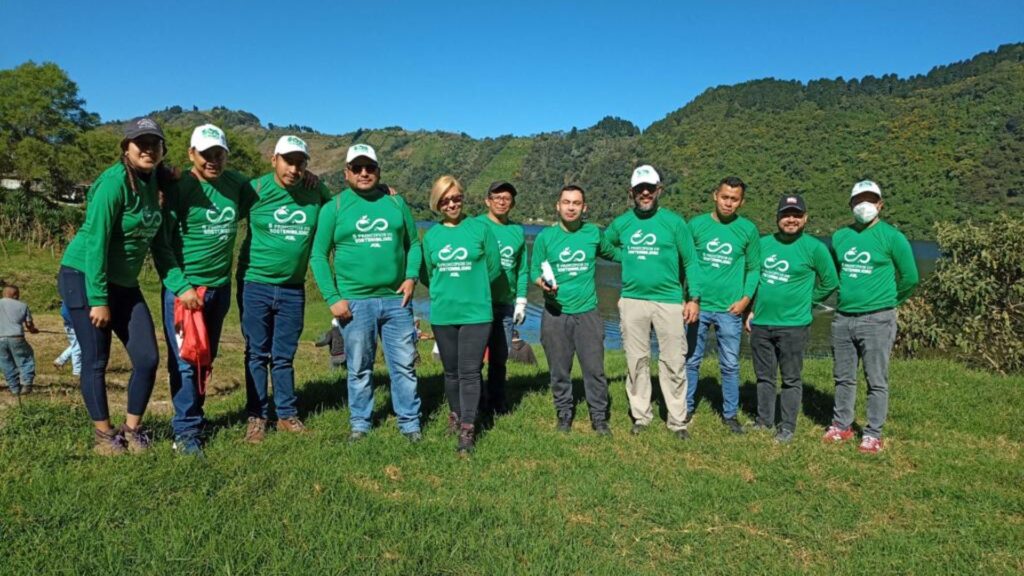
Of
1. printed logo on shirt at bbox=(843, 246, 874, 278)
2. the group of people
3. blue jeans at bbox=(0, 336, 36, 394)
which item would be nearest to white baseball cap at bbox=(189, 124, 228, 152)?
the group of people

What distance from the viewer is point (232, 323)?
21297mm

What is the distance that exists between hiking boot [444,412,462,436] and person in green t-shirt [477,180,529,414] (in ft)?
2.71

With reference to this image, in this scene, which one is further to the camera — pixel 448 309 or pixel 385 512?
pixel 448 309

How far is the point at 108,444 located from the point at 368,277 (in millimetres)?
2400

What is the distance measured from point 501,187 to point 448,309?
1722 millimetres

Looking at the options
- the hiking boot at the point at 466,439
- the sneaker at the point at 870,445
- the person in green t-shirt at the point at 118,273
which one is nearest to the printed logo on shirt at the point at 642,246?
the hiking boot at the point at 466,439

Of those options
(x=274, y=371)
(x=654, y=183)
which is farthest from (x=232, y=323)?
(x=654, y=183)

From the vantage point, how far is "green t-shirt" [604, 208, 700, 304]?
6227 mm

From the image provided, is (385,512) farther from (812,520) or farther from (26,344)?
(26,344)

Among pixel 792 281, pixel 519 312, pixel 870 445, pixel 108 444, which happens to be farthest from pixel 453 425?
pixel 870 445

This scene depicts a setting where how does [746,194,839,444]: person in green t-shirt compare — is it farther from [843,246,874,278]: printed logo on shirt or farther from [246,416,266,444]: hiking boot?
[246,416,266,444]: hiking boot

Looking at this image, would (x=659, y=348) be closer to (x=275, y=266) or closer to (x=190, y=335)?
(x=275, y=266)

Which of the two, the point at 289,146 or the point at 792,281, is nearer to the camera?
the point at 289,146

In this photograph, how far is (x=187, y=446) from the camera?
4.88 metres
